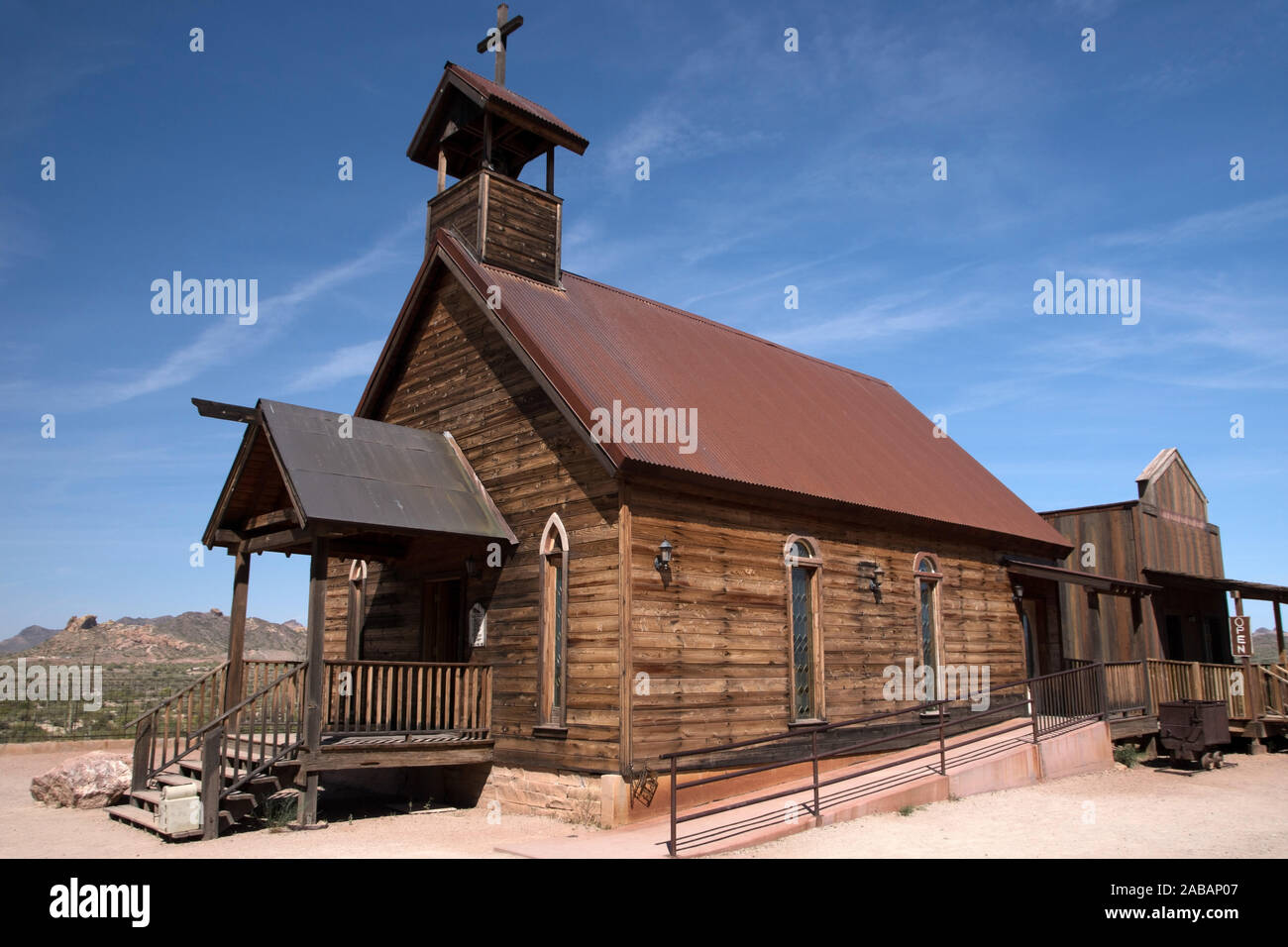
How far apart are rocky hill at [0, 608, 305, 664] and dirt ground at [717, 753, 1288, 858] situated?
155 feet

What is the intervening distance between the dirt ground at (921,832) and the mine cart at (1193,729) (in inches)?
69.1

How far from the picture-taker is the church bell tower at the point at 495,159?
15.8 metres

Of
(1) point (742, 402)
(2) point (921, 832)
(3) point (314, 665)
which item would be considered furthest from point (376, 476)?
(2) point (921, 832)

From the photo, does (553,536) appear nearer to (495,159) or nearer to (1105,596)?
(495,159)

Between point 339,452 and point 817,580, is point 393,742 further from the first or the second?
point 817,580

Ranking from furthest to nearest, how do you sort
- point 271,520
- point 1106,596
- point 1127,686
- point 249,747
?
point 1106,596 < point 1127,686 < point 271,520 < point 249,747

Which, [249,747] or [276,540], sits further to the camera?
[276,540]

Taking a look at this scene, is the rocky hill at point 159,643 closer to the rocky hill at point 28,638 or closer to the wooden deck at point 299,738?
the wooden deck at point 299,738

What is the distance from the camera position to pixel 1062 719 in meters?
17.1

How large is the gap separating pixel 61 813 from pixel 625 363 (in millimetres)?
9901

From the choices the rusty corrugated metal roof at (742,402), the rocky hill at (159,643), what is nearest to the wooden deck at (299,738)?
the rusty corrugated metal roof at (742,402)

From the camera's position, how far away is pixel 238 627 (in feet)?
44.0

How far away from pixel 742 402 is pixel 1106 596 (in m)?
11.5
